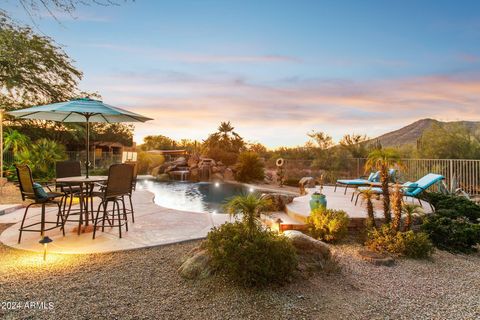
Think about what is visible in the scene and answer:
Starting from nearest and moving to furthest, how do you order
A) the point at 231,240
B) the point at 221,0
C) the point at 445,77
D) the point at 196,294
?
the point at 196,294 → the point at 231,240 → the point at 221,0 → the point at 445,77

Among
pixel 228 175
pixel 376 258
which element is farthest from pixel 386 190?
pixel 228 175

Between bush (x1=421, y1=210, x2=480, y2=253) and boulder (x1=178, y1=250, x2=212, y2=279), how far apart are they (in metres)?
4.05

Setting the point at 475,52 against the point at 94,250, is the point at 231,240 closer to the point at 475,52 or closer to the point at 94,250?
the point at 94,250

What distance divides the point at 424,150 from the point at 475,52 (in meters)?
4.86

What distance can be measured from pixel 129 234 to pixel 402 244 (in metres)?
4.16

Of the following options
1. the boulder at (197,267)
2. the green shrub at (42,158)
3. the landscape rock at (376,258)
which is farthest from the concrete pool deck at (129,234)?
the green shrub at (42,158)

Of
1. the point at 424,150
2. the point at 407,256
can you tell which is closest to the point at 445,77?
the point at 424,150

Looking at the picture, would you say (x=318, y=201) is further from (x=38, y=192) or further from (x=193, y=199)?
(x=193, y=199)

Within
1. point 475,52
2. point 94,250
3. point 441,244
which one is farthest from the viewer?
point 475,52

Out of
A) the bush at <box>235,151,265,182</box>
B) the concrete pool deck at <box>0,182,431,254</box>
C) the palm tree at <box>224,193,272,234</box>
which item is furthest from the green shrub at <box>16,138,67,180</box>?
the palm tree at <box>224,193,272,234</box>

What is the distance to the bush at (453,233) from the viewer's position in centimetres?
504

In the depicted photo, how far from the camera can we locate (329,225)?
4926mm

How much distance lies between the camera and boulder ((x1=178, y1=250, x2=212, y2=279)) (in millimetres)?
3238

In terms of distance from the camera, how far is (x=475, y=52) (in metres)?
9.77
